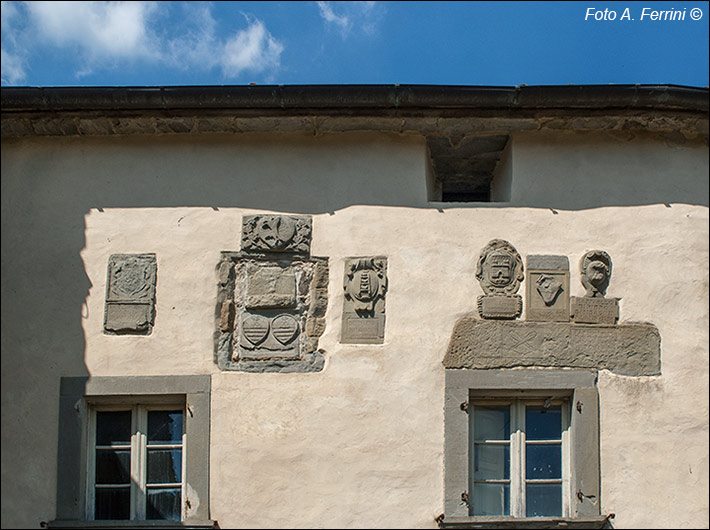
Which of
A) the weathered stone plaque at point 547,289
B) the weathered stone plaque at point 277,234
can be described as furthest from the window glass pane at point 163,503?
the weathered stone plaque at point 547,289

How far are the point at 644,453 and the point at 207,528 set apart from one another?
2765 mm

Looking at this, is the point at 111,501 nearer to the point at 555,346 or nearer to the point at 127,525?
the point at 127,525

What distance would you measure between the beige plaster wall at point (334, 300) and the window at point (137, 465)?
285 millimetres

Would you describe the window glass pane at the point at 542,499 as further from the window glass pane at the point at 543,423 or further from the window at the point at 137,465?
the window at the point at 137,465

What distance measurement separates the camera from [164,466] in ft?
20.8

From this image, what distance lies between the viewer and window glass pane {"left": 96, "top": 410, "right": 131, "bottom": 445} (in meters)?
6.39

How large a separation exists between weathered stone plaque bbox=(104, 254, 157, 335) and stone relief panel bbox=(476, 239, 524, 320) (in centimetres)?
215

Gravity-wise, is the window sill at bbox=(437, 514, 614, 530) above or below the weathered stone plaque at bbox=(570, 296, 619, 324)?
below

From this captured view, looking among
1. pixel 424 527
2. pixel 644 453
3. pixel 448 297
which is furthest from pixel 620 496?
pixel 448 297

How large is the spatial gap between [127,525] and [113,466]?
44 cm

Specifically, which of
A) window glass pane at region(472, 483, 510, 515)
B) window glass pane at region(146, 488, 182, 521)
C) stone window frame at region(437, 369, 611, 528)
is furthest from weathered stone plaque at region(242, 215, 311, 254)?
window glass pane at region(472, 483, 510, 515)

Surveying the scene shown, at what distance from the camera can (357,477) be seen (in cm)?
615

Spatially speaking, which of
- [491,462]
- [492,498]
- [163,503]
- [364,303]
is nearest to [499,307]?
[364,303]

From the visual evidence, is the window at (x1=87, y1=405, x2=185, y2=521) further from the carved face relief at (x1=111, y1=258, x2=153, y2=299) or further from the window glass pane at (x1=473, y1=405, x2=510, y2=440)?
the window glass pane at (x1=473, y1=405, x2=510, y2=440)
